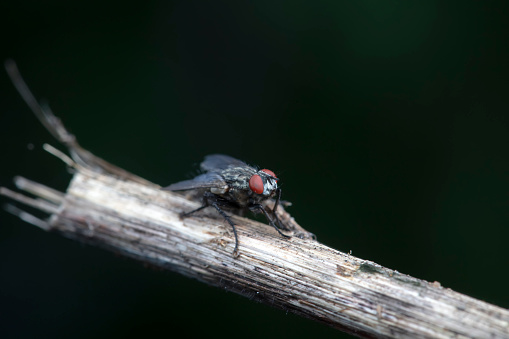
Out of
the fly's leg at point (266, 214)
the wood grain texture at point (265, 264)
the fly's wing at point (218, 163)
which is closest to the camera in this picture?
the wood grain texture at point (265, 264)

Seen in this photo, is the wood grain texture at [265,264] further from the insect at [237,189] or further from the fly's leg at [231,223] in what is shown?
the insect at [237,189]

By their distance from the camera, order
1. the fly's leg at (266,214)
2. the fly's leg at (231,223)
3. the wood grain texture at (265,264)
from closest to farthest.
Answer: the wood grain texture at (265,264), the fly's leg at (231,223), the fly's leg at (266,214)

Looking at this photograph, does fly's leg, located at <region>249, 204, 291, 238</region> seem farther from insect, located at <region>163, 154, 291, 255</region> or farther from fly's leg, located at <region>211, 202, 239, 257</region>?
Result: fly's leg, located at <region>211, 202, 239, 257</region>

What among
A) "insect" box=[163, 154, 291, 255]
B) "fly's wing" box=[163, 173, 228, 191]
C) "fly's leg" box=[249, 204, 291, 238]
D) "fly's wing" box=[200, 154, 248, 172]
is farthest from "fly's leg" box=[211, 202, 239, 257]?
"fly's wing" box=[200, 154, 248, 172]

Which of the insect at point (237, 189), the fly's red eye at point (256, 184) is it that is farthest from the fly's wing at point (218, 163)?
the fly's red eye at point (256, 184)

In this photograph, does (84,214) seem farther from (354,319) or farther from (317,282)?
(354,319)

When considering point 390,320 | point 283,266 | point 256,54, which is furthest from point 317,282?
point 256,54

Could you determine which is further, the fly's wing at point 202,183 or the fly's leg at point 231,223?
the fly's wing at point 202,183
